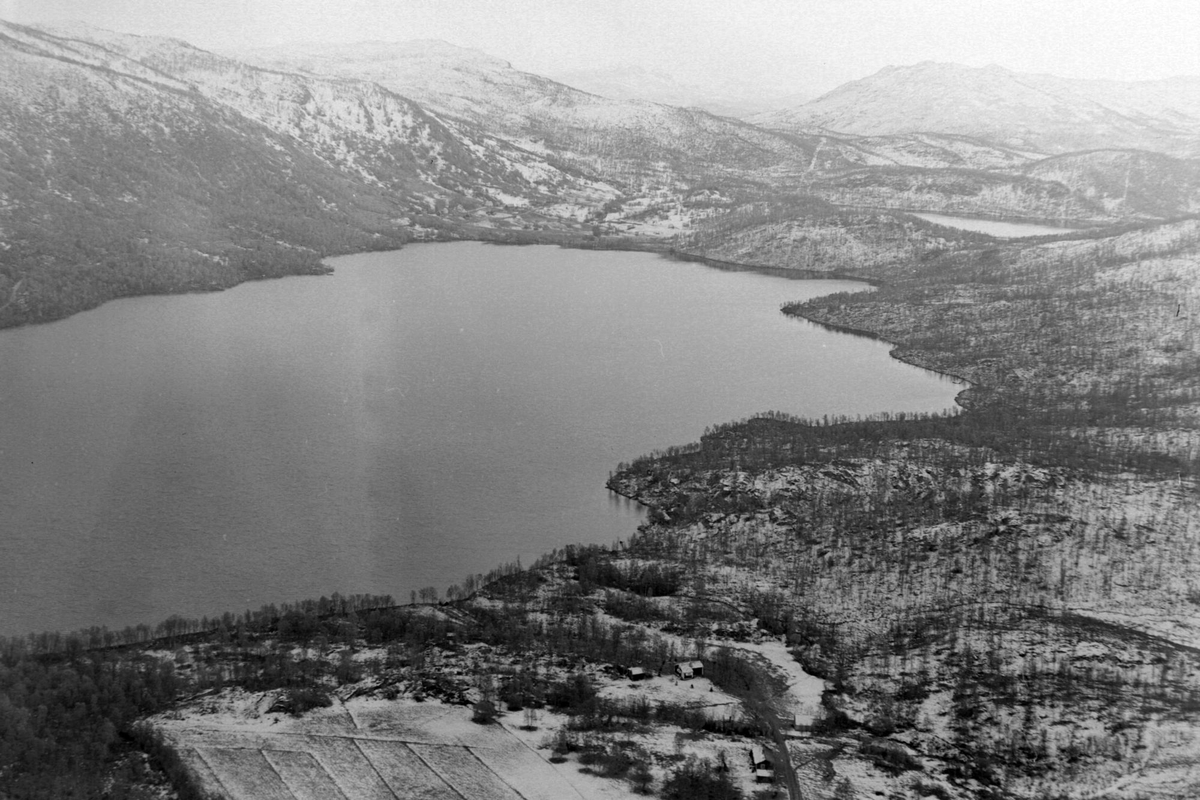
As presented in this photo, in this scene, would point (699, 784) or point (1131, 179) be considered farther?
point (1131, 179)

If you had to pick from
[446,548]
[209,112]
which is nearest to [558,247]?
[209,112]

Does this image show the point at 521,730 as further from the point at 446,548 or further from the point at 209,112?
the point at 209,112

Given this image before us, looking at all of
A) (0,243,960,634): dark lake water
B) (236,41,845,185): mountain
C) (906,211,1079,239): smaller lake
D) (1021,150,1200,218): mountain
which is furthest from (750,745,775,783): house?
(236,41,845,185): mountain

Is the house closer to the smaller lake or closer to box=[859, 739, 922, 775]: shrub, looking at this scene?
box=[859, 739, 922, 775]: shrub

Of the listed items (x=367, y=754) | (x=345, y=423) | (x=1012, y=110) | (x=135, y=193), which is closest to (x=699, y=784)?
(x=367, y=754)

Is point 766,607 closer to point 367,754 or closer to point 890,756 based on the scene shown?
point 890,756
